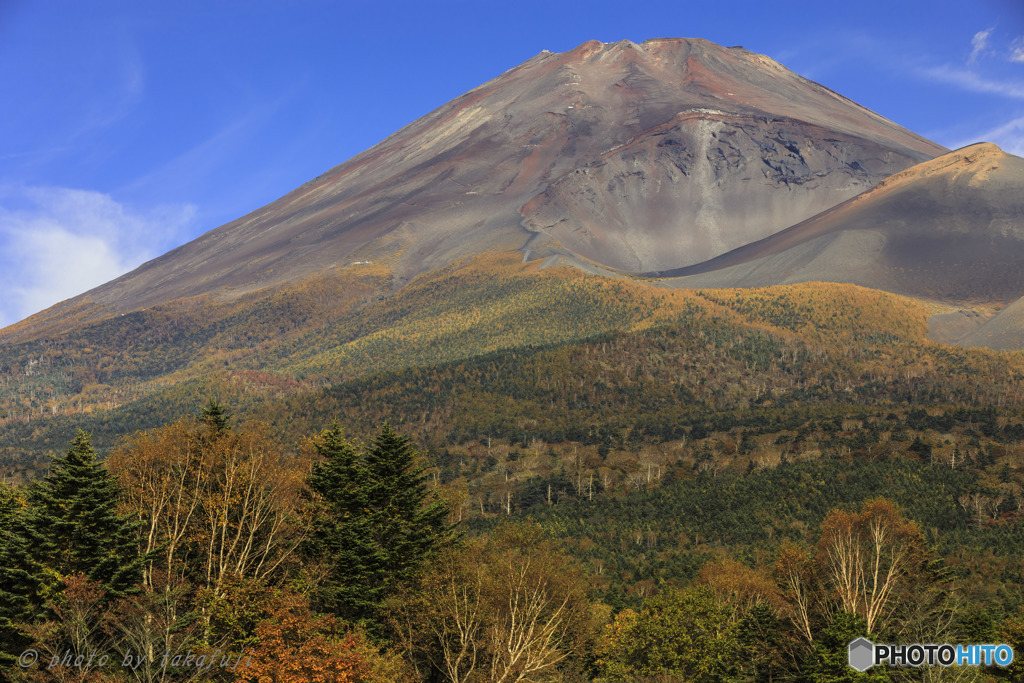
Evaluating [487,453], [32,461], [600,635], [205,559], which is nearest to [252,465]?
[205,559]

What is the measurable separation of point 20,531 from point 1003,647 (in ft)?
160

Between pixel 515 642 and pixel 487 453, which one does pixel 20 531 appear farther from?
pixel 487 453

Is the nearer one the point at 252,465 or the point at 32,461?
the point at 252,465

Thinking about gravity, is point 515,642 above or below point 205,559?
below

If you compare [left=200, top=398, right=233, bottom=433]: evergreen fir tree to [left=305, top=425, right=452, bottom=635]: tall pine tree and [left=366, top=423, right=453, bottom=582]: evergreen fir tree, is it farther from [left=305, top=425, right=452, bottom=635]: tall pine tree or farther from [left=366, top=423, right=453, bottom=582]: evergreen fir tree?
[left=366, top=423, right=453, bottom=582]: evergreen fir tree

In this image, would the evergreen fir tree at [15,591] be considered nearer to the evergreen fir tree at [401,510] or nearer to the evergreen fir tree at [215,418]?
the evergreen fir tree at [215,418]

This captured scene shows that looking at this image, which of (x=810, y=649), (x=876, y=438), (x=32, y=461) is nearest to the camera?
(x=810, y=649)

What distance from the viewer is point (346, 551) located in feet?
149

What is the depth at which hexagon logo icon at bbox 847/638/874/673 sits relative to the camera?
1665 inches

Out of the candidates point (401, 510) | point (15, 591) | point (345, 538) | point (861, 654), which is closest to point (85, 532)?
point (15, 591)

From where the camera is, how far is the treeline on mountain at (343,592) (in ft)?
116
